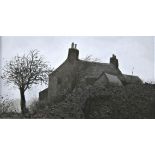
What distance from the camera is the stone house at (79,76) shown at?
5.72m

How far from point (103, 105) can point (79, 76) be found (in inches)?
27.9

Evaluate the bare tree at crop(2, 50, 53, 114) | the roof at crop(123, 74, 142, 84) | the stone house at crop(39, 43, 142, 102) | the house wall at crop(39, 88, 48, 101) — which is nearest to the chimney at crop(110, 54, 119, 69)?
the stone house at crop(39, 43, 142, 102)

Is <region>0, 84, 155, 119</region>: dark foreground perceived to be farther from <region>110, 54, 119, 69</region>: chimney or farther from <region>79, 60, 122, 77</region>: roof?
<region>110, 54, 119, 69</region>: chimney

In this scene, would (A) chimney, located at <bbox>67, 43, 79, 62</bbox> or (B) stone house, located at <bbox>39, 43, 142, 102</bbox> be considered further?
(A) chimney, located at <bbox>67, 43, 79, 62</bbox>

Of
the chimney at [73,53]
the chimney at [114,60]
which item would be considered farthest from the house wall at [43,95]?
the chimney at [114,60]

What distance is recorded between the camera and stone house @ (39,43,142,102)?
572 centimetres

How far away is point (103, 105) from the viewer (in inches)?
221

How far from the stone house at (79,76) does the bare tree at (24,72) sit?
20 cm

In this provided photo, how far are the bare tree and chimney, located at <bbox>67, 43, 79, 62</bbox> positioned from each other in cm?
46
